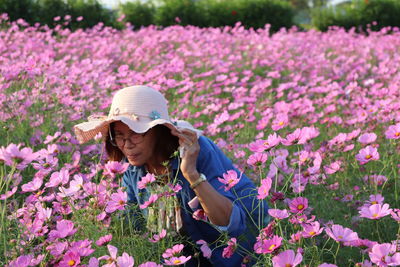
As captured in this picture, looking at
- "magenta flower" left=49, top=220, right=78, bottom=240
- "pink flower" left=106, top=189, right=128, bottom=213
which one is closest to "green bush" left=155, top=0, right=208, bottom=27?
"pink flower" left=106, top=189, right=128, bottom=213

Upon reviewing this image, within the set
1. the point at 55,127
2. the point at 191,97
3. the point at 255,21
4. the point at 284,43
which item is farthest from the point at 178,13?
the point at 55,127

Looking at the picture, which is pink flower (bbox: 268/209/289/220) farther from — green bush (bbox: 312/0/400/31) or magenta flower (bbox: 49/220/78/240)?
green bush (bbox: 312/0/400/31)

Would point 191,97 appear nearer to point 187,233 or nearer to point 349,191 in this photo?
point 349,191

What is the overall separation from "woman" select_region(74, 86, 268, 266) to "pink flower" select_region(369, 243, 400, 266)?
1.49ft

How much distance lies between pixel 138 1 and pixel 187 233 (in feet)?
30.8

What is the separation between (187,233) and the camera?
6.62ft

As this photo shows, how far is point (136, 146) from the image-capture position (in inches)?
72.9

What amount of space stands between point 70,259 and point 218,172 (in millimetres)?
645

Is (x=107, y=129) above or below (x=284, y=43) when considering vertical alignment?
above

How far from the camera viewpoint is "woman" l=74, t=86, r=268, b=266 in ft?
5.58

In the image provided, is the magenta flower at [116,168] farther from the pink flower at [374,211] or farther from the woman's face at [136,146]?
the pink flower at [374,211]

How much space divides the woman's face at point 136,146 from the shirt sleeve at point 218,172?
187mm

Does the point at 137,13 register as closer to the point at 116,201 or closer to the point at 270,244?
the point at 116,201

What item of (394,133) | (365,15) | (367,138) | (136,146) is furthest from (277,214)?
(365,15)
